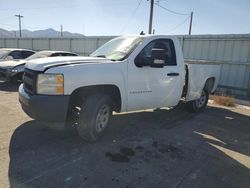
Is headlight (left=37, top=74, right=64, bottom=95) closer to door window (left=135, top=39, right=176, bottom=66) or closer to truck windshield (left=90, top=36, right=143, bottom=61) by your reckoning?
truck windshield (left=90, top=36, right=143, bottom=61)

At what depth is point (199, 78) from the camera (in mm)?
6871

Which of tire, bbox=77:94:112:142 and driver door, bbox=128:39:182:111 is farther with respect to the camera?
driver door, bbox=128:39:182:111

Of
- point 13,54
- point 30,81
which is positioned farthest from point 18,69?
point 30,81

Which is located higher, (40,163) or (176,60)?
(176,60)

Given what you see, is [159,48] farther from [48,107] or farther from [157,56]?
[48,107]

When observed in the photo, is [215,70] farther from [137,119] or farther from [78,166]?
[78,166]

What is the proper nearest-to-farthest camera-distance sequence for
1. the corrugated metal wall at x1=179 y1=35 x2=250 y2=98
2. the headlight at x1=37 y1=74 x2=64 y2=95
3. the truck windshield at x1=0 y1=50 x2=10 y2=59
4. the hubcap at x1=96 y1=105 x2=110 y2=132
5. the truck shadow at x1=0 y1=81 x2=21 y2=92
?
1. the headlight at x1=37 y1=74 x2=64 y2=95
2. the hubcap at x1=96 y1=105 x2=110 y2=132
3. the truck shadow at x1=0 y1=81 x2=21 y2=92
4. the corrugated metal wall at x1=179 y1=35 x2=250 y2=98
5. the truck windshield at x1=0 y1=50 x2=10 y2=59

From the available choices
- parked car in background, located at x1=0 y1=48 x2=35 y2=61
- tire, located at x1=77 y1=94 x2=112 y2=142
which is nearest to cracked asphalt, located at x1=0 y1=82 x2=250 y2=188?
tire, located at x1=77 y1=94 x2=112 y2=142

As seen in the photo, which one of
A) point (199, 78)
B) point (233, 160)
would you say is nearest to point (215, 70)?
point (199, 78)

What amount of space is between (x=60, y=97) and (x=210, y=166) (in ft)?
8.61

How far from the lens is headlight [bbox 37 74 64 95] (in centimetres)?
379

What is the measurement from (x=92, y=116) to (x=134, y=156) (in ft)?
3.23

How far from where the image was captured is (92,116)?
4.19 m

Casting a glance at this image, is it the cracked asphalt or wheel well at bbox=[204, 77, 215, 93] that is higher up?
wheel well at bbox=[204, 77, 215, 93]
